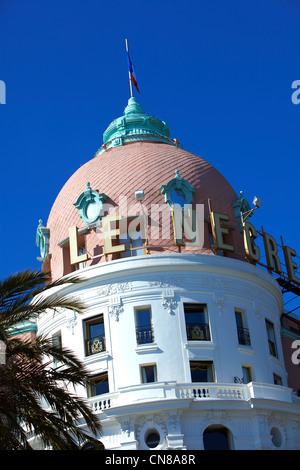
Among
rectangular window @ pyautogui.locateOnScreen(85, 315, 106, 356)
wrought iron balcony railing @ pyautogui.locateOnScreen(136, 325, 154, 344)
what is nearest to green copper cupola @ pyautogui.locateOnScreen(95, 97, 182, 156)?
rectangular window @ pyautogui.locateOnScreen(85, 315, 106, 356)

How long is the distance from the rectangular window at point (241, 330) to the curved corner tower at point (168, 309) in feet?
0.19

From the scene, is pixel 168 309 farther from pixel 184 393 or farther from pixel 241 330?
pixel 184 393

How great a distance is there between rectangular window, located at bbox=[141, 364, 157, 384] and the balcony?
65.9 inches

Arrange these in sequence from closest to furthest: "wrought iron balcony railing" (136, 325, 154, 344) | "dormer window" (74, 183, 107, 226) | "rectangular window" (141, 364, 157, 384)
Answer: "rectangular window" (141, 364, 157, 384), "wrought iron balcony railing" (136, 325, 154, 344), "dormer window" (74, 183, 107, 226)

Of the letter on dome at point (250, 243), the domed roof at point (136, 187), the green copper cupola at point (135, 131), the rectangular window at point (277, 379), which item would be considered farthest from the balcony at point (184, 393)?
the green copper cupola at point (135, 131)

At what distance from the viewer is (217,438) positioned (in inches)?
1591

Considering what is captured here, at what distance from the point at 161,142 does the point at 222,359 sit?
15.3 m

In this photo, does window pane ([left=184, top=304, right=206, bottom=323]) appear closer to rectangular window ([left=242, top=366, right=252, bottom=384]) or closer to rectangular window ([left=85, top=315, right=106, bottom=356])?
rectangular window ([left=242, top=366, right=252, bottom=384])

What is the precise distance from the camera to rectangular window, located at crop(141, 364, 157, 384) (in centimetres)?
4172

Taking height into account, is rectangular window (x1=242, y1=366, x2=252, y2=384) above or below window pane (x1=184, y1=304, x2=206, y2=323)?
below

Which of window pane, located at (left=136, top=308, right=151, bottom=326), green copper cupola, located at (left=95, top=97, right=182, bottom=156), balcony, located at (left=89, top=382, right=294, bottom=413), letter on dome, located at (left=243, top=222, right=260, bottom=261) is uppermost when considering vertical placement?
green copper cupola, located at (left=95, top=97, right=182, bottom=156)

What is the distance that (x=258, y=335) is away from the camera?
1758 inches

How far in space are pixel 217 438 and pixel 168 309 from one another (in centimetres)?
667
